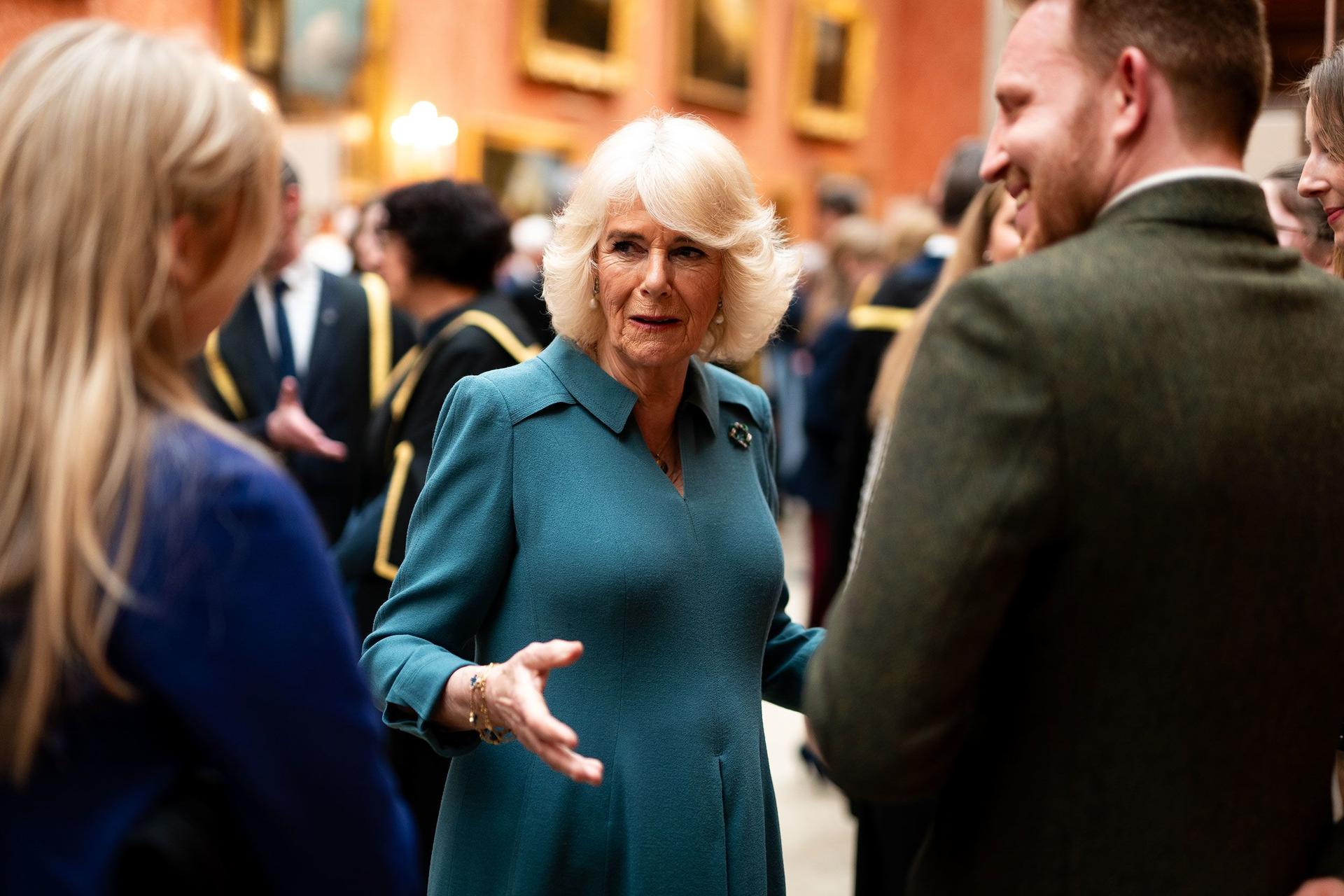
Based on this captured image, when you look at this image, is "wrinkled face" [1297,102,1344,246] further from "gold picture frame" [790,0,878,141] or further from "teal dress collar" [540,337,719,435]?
"gold picture frame" [790,0,878,141]

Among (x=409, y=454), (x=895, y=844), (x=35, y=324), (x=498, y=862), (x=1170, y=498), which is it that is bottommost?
(x=895, y=844)

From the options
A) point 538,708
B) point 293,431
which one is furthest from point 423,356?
point 538,708

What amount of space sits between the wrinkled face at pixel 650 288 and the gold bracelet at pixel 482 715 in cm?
63

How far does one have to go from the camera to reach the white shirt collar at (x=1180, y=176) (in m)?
1.47

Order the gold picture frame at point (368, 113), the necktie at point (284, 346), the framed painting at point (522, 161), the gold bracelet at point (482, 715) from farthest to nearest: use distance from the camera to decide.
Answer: the framed painting at point (522, 161) < the gold picture frame at point (368, 113) < the necktie at point (284, 346) < the gold bracelet at point (482, 715)

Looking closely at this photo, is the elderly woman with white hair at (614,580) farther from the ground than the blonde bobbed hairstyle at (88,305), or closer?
closer

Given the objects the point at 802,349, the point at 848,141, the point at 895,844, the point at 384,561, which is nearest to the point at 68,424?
the point at 384,561

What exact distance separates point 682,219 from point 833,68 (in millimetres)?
16258

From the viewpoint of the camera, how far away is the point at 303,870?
133cm

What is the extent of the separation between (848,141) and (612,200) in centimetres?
1661

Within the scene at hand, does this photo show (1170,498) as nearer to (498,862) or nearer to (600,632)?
A: (600,632)

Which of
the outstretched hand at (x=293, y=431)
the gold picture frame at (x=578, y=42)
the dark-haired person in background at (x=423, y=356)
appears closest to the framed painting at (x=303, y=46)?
the gold picture frame at (x=578, y=42)

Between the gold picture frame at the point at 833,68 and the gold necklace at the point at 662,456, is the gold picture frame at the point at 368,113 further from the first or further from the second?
the gold necklace at the point at 662,456

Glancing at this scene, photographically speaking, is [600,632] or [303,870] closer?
[303,870]
